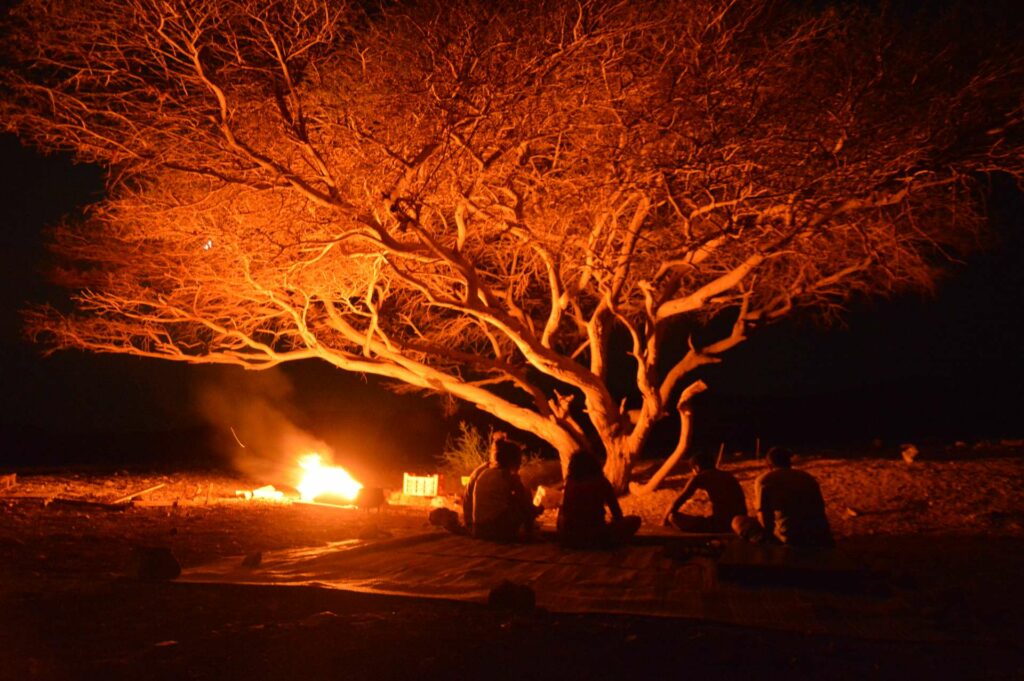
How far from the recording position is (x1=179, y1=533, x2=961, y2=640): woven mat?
15.3 ft

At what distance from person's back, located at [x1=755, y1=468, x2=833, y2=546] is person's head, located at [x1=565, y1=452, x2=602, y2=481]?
1352 mm

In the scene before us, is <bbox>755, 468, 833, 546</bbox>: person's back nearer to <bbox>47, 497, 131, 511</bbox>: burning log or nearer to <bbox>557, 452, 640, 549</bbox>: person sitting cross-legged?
<bbox>557, 452, 640, 549</bbox>: person sitting cross-legged

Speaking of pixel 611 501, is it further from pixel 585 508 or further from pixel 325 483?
pixel 325 483

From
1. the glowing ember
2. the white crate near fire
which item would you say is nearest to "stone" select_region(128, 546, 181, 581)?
the glowing ember

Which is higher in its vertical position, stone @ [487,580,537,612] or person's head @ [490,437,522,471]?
person's head @ [490,437,522,471]

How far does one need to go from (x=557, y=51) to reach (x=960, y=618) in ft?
21.1

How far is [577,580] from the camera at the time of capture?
568 cm

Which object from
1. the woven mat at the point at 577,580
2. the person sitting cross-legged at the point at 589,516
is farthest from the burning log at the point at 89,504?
the person sitting cross-legged at the point at 589,516

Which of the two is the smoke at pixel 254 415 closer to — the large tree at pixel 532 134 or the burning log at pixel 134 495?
the burning log at pixel 134 495

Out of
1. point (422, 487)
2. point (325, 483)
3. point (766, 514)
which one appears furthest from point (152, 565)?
point (422, 487)

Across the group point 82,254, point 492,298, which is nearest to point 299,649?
point 492,298

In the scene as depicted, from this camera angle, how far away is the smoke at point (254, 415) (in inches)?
754

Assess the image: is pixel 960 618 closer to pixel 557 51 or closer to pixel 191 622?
pixel 191 622

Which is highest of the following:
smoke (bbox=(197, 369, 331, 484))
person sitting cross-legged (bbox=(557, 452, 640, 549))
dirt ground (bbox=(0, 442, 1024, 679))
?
smoke (bbox=(197, 369, 331, 484))
